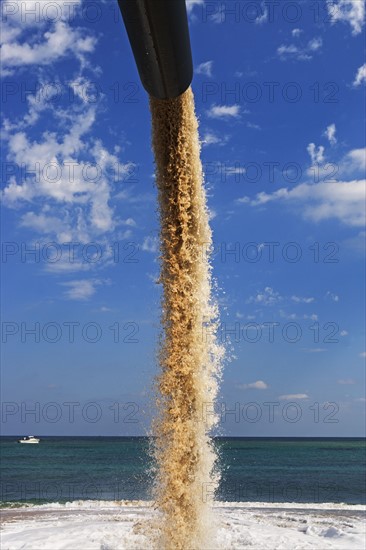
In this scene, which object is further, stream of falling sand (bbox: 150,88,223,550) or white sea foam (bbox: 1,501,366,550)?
white sea foam (bbox: 1,501,366,550)

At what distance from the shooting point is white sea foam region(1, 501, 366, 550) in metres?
13.5

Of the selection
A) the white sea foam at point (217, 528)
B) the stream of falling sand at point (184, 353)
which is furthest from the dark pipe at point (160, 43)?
the white sea foam at point (217, 528)

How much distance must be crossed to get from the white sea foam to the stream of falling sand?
6.65 feet

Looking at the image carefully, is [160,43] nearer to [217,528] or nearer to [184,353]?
[184,353]

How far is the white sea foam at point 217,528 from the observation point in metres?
13.5

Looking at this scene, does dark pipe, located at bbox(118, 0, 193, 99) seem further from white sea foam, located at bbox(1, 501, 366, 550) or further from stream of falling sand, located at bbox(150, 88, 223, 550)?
white sea foam, located at bbox(1, 501, 366, 550)

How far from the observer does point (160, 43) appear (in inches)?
191

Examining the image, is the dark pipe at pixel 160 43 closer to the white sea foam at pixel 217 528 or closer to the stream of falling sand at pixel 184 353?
the stream of falling sand at pixel 184 353

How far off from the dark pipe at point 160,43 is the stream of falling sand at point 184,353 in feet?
8.96

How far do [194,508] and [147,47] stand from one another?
6520 mm

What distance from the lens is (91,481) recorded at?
132 ft

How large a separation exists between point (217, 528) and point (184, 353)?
17.3 feet

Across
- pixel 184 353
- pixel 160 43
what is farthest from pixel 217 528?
pixel 160 43

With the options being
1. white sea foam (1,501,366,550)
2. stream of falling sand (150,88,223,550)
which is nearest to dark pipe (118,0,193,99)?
stream of falling sand (150,88,223,550)
